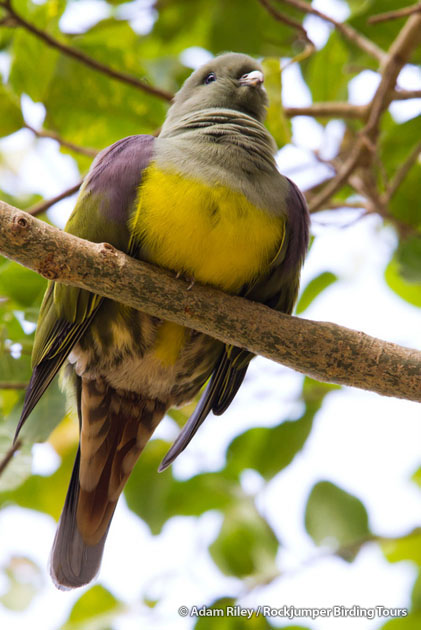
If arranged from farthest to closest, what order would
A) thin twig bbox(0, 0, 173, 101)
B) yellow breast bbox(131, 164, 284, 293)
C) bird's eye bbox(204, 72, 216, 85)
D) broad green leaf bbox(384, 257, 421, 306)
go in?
broad green leaf bbox(384, 257, 421, 306) → bird's eye bbox(204, 72, 216, 85) → thin twig bbox(0, 0, 173, 101) → yellow breast bbox(131, 164, 284, 293)

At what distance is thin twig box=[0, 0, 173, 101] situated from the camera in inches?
115

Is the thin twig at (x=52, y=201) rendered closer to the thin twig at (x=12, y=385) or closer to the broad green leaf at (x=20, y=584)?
the thin twig at (x=12, y=385)

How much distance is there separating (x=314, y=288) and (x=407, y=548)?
119 centimetres

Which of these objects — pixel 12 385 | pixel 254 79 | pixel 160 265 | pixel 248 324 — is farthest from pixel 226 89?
pixel 12 385

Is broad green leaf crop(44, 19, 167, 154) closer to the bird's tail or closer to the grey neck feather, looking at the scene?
the grey neck feather

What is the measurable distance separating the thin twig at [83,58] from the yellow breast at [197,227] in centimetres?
105

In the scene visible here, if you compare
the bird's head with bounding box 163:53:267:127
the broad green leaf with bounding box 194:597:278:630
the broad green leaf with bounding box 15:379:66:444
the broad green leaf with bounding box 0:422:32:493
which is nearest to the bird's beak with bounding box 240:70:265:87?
the bird's head with bounding box 163:53:267:127

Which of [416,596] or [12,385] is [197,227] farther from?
[416,596]

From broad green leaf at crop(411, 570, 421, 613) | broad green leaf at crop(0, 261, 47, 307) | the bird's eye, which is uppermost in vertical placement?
the bird's eye

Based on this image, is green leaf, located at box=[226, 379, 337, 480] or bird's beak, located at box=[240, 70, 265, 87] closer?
bird's beak, located at box=[240, 70, 265, 87]

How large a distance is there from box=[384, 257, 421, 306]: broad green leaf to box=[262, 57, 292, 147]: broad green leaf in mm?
944

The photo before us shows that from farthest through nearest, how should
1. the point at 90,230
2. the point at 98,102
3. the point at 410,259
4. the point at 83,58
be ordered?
the point at 98,102, the point at 410,259, the point at 83,58, the point at 90,230

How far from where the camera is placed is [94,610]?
316 cm

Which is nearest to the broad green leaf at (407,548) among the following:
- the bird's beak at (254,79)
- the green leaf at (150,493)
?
the green leaf at (150,493)
